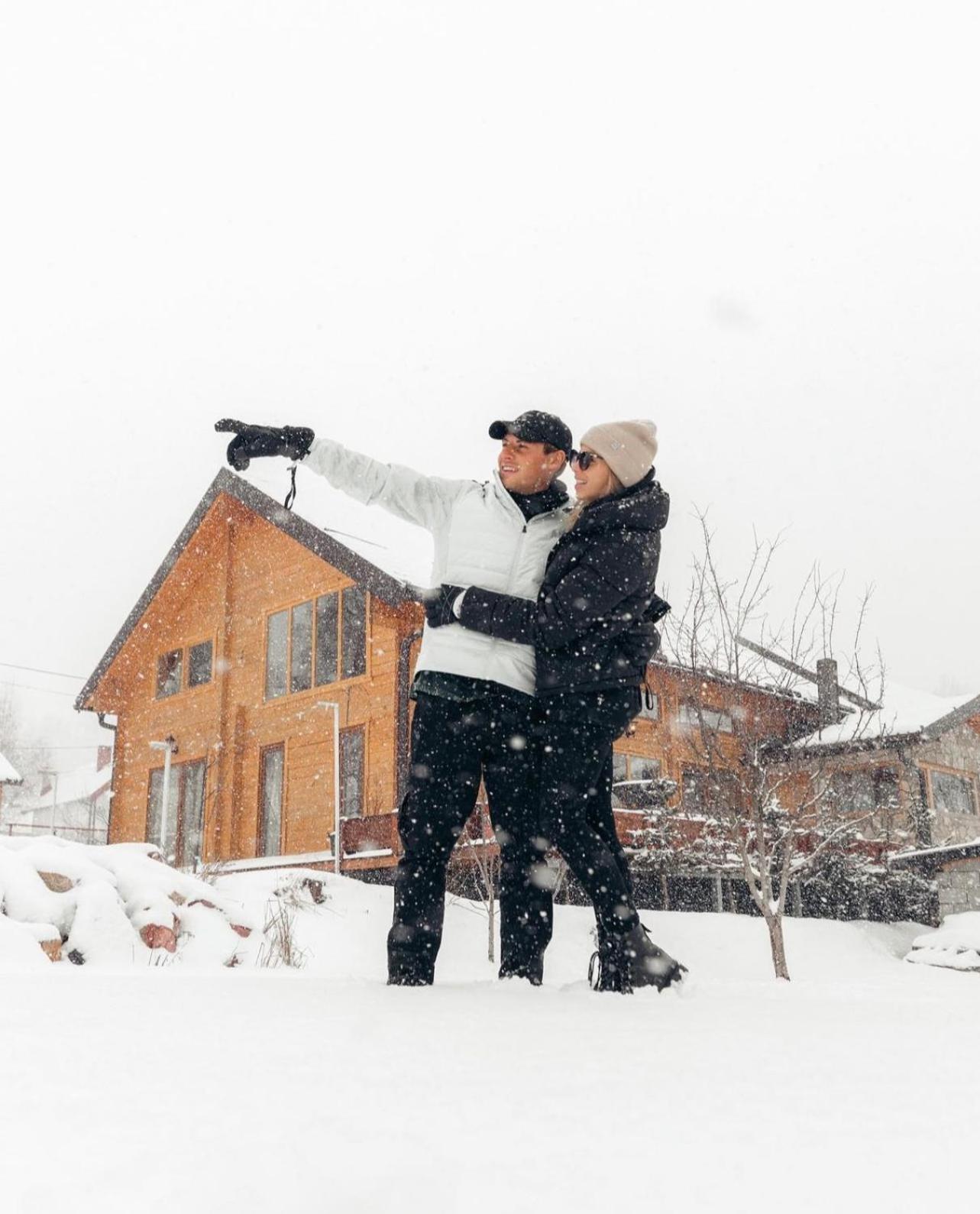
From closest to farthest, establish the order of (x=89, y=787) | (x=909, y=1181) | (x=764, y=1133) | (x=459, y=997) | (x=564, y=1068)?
1. (x=909, y=1181)
2. (x=764, y=1133)
3. (x=564, y=1068)
4. (x=459, y=997)
5. (x=89, y=787)

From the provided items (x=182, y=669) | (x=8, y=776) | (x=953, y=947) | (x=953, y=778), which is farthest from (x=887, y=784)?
(x=8, y=776)

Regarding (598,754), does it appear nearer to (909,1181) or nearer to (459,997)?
(459,997)

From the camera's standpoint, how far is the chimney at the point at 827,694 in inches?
594

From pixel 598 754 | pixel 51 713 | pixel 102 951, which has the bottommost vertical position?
pixel 102 951

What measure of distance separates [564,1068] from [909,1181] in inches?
21.4

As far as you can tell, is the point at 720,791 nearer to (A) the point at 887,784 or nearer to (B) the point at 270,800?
(B) the point at 270,800

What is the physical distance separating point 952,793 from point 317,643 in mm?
12471

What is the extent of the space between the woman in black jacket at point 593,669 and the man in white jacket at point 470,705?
8cm

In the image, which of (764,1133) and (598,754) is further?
(598,754)

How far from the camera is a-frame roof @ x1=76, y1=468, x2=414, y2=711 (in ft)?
46.2

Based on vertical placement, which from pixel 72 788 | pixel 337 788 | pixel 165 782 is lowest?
pixel 337 788

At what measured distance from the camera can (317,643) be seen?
53.3 ft

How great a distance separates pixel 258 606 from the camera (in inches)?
690

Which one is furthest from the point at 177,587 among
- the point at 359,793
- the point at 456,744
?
the point at 456,744
